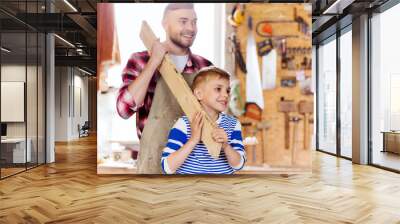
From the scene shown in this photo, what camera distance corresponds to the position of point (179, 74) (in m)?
6.23

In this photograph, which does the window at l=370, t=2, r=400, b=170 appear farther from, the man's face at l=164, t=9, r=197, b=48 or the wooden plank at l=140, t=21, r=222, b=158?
the man's face at l=164, t=9, r=197, b=48

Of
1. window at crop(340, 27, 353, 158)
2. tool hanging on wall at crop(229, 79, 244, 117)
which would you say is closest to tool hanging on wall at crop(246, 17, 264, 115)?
tool hanging on wall at crop(229, 79, 244, 117)

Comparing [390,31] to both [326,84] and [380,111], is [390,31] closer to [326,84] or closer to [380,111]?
[380,111]

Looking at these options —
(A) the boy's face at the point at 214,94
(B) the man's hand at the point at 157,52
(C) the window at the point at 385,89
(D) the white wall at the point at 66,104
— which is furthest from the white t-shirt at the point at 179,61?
(D) the white wall at the point at 66,104

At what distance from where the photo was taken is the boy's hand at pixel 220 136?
6102mm

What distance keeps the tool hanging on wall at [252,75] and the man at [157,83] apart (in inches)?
28.4

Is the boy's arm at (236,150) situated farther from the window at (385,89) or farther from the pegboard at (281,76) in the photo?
the window at (385,89)

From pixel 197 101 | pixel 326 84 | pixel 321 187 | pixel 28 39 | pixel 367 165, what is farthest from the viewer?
pixel 326 84

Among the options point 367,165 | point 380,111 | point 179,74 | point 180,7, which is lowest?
point 367,165

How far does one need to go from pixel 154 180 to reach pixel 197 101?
4.77ft

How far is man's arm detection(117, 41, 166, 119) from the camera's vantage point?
248 inches

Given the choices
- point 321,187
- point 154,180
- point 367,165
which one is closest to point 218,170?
point 154,180

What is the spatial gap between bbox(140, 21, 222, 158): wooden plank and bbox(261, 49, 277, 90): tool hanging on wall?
1.17 metres

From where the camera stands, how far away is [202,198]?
4977 mm
